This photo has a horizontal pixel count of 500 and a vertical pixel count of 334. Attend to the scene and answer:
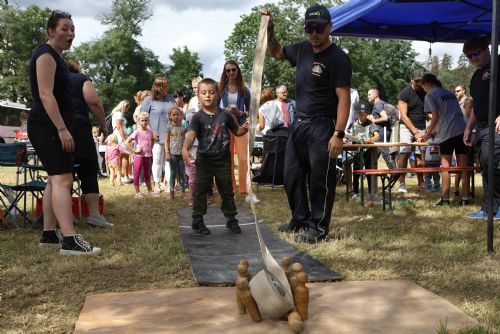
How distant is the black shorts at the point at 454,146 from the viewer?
7.60m

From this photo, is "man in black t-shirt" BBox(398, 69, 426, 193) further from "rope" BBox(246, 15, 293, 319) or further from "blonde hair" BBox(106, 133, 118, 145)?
"rope" BBox(246, 15, 293, 319)

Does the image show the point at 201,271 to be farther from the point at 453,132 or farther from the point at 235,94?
the point at 453,132

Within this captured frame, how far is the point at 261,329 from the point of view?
2852 mm

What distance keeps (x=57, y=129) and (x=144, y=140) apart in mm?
4563

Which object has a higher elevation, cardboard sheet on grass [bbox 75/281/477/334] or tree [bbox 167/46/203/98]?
tree [bbox 167/46/203/98]

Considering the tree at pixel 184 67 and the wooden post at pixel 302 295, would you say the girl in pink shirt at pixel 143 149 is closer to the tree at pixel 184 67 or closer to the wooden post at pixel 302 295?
the wooden post at pixel 302 295

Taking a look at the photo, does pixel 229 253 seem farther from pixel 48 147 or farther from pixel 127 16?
pixel 127 16

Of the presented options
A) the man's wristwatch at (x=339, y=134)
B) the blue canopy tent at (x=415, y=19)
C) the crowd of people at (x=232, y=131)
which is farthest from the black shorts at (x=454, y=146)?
the man's wristwatch at (x=339, y=134)

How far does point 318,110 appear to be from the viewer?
5.16m

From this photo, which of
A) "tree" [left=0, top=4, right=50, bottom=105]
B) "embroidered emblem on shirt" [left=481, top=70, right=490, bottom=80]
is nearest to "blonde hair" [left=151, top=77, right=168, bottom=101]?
"embroidered emblem on shirt" [left=481, top=70, right=490, bottom=80]

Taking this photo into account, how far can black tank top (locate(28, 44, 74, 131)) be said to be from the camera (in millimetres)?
4605

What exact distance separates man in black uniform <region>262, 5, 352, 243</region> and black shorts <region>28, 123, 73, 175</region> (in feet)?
6.93

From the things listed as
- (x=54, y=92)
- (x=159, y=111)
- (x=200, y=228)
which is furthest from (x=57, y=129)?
(x=159, y=111)

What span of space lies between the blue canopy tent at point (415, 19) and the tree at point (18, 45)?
46248 millimetres
